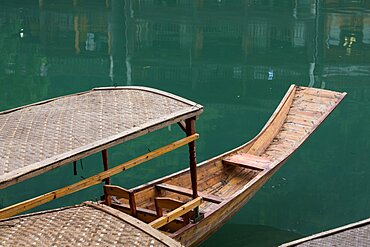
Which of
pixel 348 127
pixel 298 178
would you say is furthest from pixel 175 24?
pixel 298 178

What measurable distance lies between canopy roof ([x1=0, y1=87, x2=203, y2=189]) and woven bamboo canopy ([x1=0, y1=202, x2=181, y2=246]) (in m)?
0.27

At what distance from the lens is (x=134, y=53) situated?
14.8 meters

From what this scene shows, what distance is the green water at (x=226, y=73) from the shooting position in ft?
23.8

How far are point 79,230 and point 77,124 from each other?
1.08m

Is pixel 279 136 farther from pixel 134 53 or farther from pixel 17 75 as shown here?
pixel 134 53

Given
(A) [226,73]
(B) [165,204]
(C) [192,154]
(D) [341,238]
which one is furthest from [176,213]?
(A) [226,73]

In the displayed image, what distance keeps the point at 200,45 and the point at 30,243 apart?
11.7 meters

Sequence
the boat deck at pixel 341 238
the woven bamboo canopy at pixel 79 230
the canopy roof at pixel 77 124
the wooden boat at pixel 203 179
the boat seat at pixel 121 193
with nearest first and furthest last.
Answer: the boat deck at pixel 341 238, the woven bamboo canopy at pixel 79 230, the canopy roof at pixel 77 124, the wooden boat at pixel 203 179, the boat seat at pixel 121 193

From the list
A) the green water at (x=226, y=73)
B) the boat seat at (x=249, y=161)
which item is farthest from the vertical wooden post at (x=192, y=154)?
the boat seat at (x=249, y=161)

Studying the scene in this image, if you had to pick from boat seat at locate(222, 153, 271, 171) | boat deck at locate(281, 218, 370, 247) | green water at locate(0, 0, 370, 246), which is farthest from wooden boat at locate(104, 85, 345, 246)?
boat deck at locate(281, 218, 370, 247)

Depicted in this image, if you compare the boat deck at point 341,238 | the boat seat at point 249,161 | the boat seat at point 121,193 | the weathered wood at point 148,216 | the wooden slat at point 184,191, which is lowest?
the weathered wood at point 148,216

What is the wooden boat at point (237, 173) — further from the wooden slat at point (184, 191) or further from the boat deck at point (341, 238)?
the boat deck at point (341, 238)

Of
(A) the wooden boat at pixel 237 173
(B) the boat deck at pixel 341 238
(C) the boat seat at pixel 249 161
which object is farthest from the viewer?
(C) the boat seat at pixel 249 161

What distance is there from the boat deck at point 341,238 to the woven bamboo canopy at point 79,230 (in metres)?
0.72
